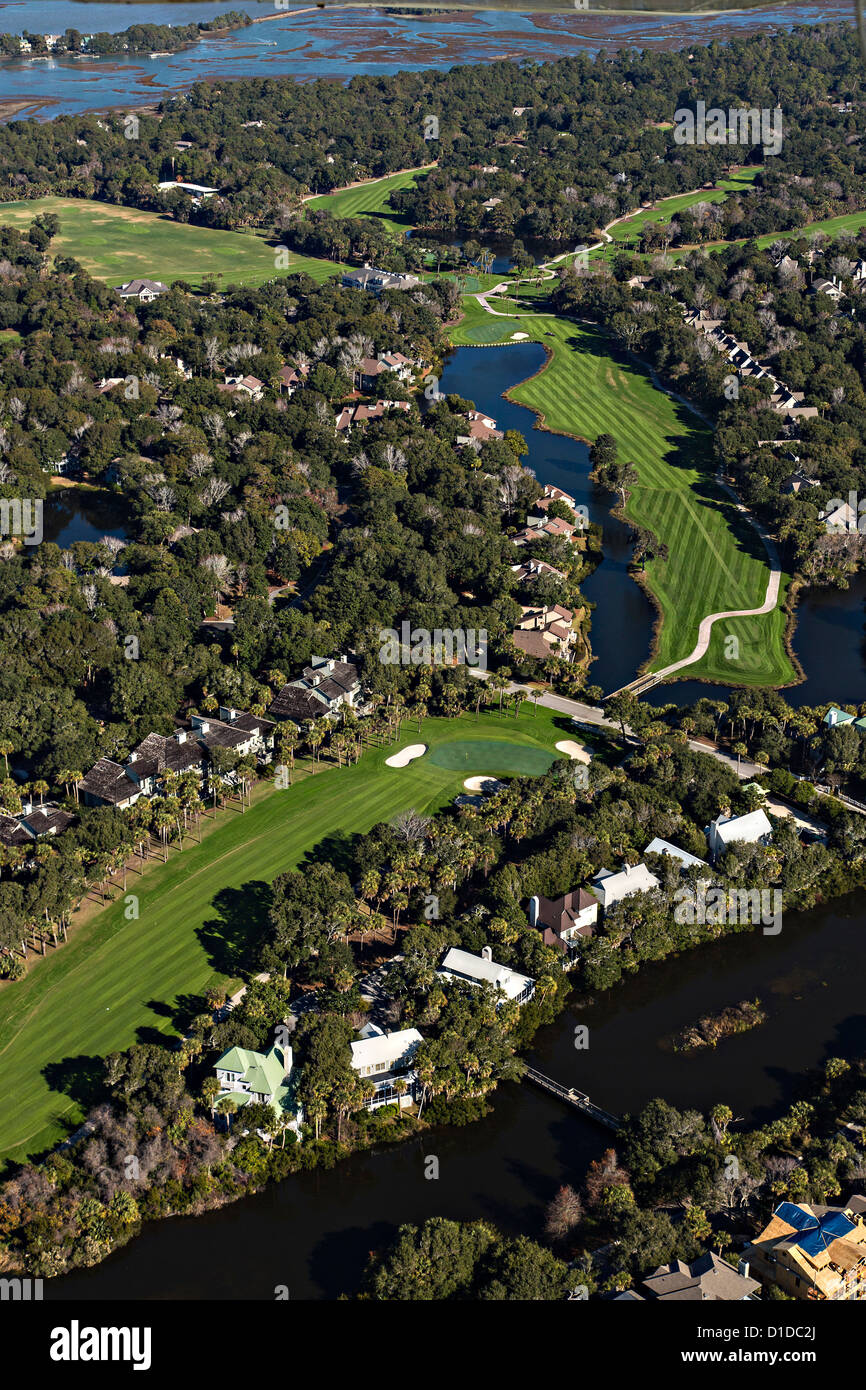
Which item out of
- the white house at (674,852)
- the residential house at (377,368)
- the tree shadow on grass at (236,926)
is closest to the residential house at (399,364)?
the residential house at (377,368)

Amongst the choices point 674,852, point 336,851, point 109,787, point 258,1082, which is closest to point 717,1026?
point 674,852

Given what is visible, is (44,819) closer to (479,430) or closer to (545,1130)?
(545,1130)

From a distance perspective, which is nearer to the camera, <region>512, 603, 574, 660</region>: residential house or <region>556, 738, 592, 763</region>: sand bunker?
<region>556, 738, 592, 763</region>: sand bunker

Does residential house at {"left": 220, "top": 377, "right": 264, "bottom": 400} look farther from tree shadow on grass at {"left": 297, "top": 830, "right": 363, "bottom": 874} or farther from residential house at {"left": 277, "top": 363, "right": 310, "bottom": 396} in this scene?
tree shadow on grass at {"left": 297, "top": 830, "right": 363, "bottom": 874}

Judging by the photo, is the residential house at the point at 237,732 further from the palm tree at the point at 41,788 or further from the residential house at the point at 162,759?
the palm tree at the point at 41,788

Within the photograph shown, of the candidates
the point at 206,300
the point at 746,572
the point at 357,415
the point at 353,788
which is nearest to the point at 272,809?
the point at 353,788

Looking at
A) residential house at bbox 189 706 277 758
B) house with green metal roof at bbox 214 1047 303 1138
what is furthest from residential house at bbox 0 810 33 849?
house with green metal roof at bbox 214 1047 303 1138
